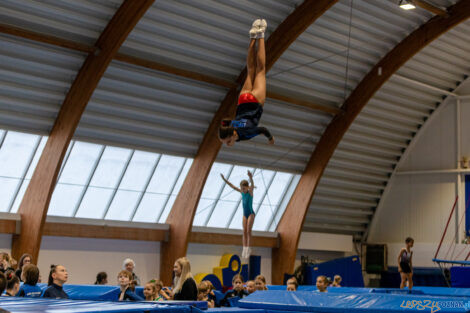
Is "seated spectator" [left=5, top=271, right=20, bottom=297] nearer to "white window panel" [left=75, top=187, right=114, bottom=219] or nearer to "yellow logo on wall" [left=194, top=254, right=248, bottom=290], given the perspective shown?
"white window panel" [left=75, top=187, right=114, bottom=219]

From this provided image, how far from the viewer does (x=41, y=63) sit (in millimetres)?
15430

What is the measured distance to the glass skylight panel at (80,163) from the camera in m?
17.7

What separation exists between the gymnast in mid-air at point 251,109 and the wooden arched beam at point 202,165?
25.6 feet

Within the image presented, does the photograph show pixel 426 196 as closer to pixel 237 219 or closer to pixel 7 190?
pixel 237 219

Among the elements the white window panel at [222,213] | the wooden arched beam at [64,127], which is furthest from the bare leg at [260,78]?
the white window panel at [222,213]

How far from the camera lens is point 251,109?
30.2ft

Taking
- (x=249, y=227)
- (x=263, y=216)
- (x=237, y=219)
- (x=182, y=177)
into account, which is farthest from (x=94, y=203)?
(x=263, y=216)

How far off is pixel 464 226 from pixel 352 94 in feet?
24.4

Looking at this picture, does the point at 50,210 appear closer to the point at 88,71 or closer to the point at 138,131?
the point at 138,131

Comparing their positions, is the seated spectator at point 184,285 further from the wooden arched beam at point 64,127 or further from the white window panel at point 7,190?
the white window panel at point 7,190

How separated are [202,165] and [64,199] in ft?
13.9

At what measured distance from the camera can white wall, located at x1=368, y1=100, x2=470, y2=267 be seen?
24.5 m

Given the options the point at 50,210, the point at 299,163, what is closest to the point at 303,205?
the point at 299,163

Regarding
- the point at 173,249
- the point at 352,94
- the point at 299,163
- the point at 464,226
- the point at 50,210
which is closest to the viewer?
the point at 50,210
